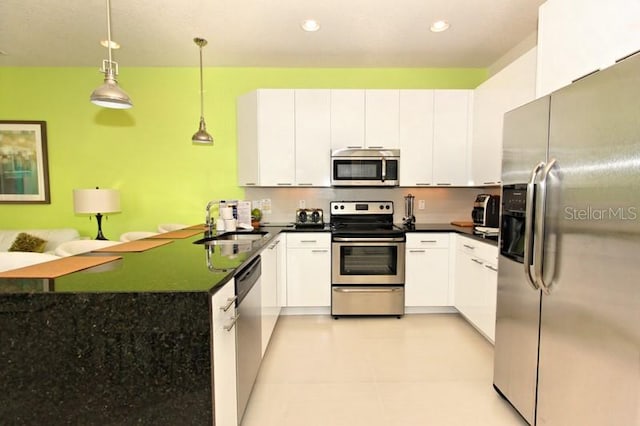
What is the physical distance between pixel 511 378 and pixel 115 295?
6.61 ft

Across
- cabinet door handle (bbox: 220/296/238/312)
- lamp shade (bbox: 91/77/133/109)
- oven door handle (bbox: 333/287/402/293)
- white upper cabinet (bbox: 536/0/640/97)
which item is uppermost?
white upper cabinet (bbox: 536/0/640/97)

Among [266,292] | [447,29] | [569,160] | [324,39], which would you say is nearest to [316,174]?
[324,39]

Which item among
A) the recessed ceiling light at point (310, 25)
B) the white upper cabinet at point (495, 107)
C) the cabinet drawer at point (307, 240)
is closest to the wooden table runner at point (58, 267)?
the cabinet drawer at point (307, 240)

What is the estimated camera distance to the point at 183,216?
372cm

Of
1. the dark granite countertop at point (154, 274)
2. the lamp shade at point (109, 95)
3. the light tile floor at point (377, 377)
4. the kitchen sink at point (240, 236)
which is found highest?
the lamp shade at point (109, 95)

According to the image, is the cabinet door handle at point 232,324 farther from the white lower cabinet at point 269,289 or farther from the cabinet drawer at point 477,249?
the cabinet drawer at point 477,249

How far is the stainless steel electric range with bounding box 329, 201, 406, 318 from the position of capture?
3.04 meters

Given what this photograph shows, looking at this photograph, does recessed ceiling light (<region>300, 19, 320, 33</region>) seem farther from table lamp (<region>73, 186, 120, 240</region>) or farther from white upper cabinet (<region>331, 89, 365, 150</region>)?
table lamp (<region>73, 186, 120, 240</region>)

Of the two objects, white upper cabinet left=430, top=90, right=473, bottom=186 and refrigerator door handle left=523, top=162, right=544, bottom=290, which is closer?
refrigerator door handle left=523, top=162, right=544, bottom=290

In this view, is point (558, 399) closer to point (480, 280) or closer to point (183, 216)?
point (480, 280)

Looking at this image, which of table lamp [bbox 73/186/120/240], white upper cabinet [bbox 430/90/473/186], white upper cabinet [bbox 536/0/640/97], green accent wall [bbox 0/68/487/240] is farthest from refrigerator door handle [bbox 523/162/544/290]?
table lamp [bbox 73/186/120/240]

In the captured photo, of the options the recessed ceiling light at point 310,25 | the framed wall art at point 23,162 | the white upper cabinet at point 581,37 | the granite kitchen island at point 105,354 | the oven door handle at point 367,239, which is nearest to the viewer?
the granite kitchen island at point 105,354

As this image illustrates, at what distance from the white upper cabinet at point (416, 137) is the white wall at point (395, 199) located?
0.34 m

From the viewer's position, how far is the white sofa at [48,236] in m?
3.36
